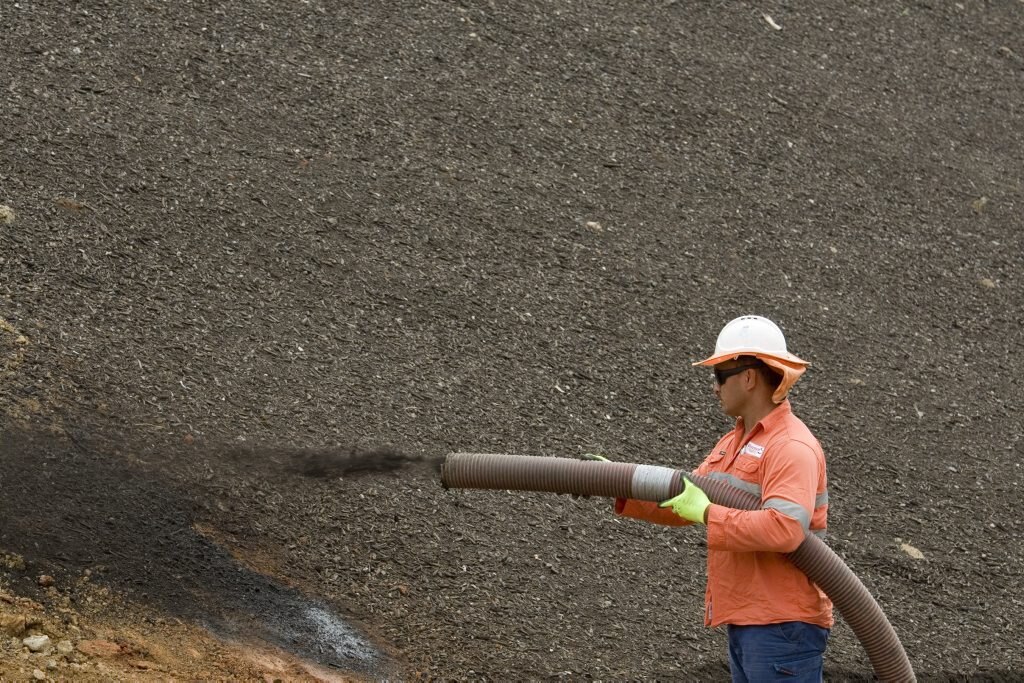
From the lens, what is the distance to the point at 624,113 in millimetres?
9109

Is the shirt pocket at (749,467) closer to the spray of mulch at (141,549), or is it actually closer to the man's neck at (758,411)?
the man's neck at (758,411)

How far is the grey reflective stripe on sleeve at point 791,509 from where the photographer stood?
329cm

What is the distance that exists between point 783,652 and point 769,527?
1.48 feet

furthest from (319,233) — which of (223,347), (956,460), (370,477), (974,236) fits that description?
(974,236)

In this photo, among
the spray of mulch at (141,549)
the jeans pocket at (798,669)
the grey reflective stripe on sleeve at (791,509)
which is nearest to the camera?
the grey reflective stripe on sleeve at (791,509)

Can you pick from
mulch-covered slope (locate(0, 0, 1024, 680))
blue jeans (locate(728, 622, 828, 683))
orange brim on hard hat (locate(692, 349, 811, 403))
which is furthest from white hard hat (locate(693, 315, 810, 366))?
mulch-covered slope (locate(0, 0, 1024, 680))

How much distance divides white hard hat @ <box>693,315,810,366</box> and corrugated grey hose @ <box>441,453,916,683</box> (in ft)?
1.43

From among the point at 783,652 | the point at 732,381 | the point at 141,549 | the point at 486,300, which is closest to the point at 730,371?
the point at 732,381

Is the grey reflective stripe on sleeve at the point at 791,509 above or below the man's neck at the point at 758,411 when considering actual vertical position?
below

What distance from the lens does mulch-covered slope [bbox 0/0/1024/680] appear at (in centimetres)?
519

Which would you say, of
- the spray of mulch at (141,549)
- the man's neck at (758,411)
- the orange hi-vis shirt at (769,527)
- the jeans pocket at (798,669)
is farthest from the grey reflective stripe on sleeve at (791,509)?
the spray of mulch at (141,549)

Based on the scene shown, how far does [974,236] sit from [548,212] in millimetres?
3916

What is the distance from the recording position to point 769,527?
3266mm

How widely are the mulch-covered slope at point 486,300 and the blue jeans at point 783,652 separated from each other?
161 cm
